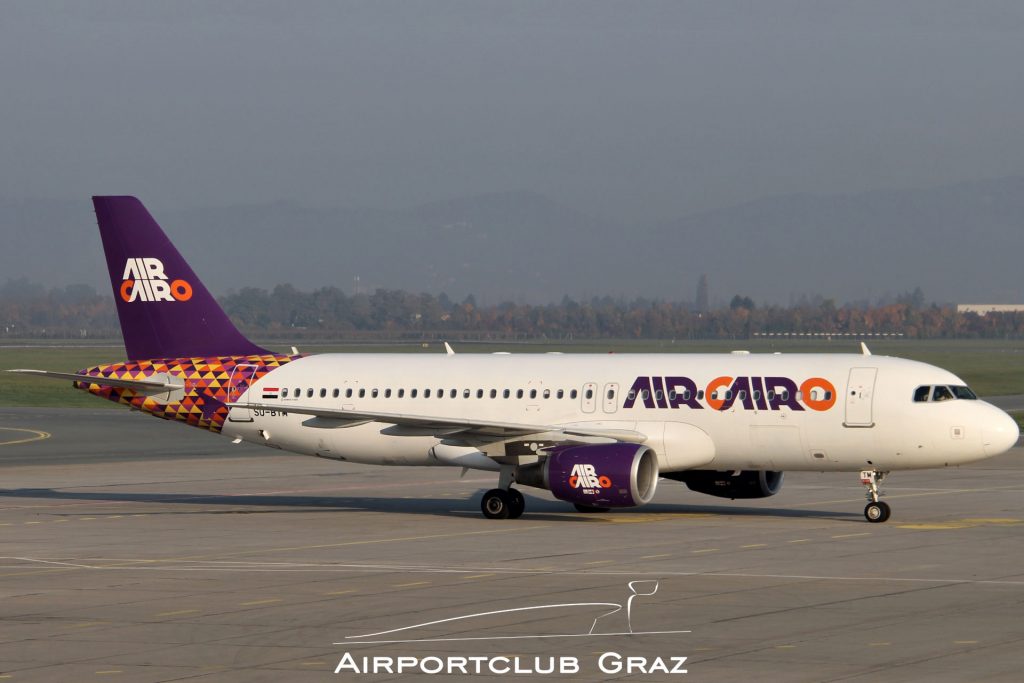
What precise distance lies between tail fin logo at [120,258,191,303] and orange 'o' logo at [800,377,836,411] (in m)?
16.6

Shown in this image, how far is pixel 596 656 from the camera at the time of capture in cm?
1970

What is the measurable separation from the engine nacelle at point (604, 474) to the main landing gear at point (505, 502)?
1908 millimetres

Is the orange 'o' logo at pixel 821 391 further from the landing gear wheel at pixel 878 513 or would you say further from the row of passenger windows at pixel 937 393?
the landing gear wheel at pixel 878 513

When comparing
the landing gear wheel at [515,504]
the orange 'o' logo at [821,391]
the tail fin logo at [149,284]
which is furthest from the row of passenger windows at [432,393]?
the orange 'o' logo at [821,391]

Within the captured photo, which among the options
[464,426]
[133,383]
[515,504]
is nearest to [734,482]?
[515,504]

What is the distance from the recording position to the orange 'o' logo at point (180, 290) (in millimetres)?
42438

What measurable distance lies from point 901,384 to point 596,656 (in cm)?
1844

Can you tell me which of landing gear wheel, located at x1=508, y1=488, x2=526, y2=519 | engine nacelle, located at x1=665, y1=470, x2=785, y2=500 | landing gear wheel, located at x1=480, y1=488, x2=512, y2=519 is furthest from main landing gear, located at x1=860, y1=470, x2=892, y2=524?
landing gear wheel, located at x1=480, y1=488, x2=512, y2=519

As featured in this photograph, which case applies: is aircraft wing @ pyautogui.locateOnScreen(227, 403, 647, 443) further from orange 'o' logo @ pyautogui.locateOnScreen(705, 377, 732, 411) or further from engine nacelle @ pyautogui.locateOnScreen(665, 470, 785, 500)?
engine nacelle @ pyautogui.locateOnScreen(665, 470, 785, 500)

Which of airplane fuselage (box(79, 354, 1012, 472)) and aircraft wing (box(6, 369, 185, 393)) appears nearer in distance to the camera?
airplane fuselage (box(79, 354, 1012, 472))

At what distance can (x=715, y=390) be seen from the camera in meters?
37.0

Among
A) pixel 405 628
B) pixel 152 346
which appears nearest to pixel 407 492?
pixel 152 346

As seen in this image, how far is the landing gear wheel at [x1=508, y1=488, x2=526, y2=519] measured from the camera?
3772 cm

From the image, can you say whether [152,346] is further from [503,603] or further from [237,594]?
[503,603]
